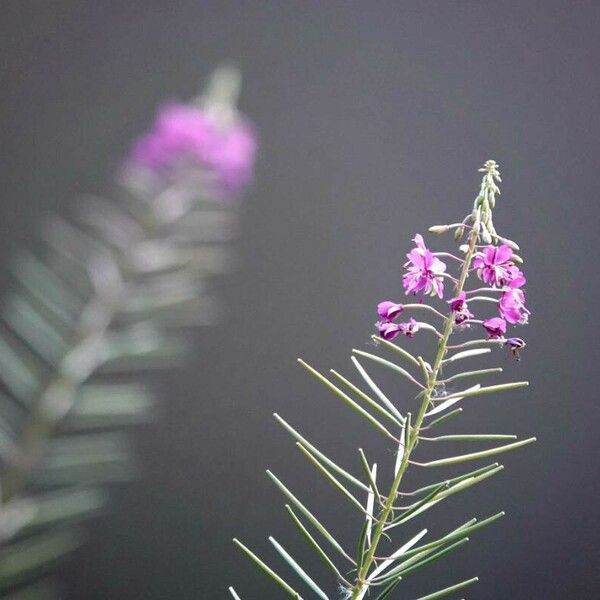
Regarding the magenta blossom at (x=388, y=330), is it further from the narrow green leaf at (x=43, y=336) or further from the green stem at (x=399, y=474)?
the narrow green leaf at (x=43, y=336)

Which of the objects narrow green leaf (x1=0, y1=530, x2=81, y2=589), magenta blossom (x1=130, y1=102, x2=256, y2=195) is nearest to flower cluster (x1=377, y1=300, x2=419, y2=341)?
magenta blossom (x1=130, y1=102, x2=256, y2=195)

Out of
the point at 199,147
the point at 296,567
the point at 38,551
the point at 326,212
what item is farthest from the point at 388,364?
the point at 326,212

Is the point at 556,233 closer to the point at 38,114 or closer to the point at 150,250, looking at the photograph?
the point at 150,250

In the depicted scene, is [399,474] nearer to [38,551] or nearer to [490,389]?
[490,389]

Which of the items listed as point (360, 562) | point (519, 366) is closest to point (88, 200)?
point (519, 366)

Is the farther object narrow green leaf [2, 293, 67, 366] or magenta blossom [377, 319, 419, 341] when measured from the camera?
narrow green leaf [2, 293, 67, 366]

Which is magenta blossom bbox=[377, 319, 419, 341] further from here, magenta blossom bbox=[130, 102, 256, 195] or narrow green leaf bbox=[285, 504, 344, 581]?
magenta blossom bbox=[130, 102, 256, 195]

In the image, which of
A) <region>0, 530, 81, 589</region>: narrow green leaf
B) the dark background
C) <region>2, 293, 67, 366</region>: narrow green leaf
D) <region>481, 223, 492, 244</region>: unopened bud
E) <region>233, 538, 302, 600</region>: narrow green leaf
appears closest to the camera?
<region>233, 538, 302, 600</region>: narrow green leaf

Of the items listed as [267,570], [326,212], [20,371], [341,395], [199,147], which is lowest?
[267,570]
